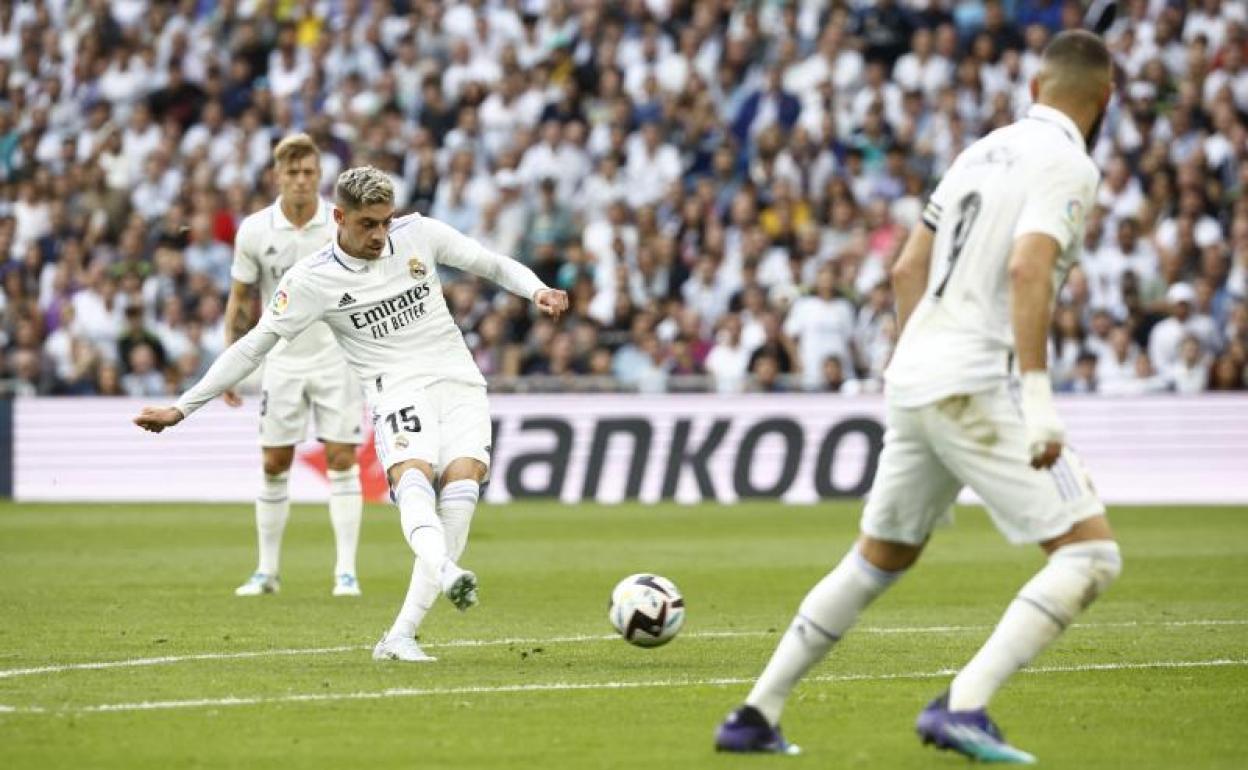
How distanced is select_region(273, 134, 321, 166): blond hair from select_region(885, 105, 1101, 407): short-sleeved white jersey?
772 centimetres

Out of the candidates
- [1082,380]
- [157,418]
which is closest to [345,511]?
[157,418]

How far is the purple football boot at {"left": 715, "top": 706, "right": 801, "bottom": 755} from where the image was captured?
307 inches

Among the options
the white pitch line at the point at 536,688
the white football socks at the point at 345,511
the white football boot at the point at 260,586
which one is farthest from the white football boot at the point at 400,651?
the white football boot at the point at 260,586

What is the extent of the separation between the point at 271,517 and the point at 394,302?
14.5ft

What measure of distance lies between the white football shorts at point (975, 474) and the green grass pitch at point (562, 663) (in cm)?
83

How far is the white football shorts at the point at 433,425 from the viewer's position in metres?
11.0

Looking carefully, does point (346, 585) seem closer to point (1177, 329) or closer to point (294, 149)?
point (294, 149)

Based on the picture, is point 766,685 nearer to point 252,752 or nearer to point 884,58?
point 252,752

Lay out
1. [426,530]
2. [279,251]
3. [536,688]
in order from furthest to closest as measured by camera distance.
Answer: [279,251] < [426,530] < [536,688]

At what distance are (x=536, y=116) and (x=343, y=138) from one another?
2.65 meters

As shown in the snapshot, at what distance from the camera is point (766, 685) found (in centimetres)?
782

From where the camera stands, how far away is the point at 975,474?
24.8 ft

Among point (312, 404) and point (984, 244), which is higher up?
point (984, 244)

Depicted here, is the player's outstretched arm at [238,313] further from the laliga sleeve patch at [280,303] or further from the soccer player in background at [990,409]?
the soccer player in background at [990,409]
